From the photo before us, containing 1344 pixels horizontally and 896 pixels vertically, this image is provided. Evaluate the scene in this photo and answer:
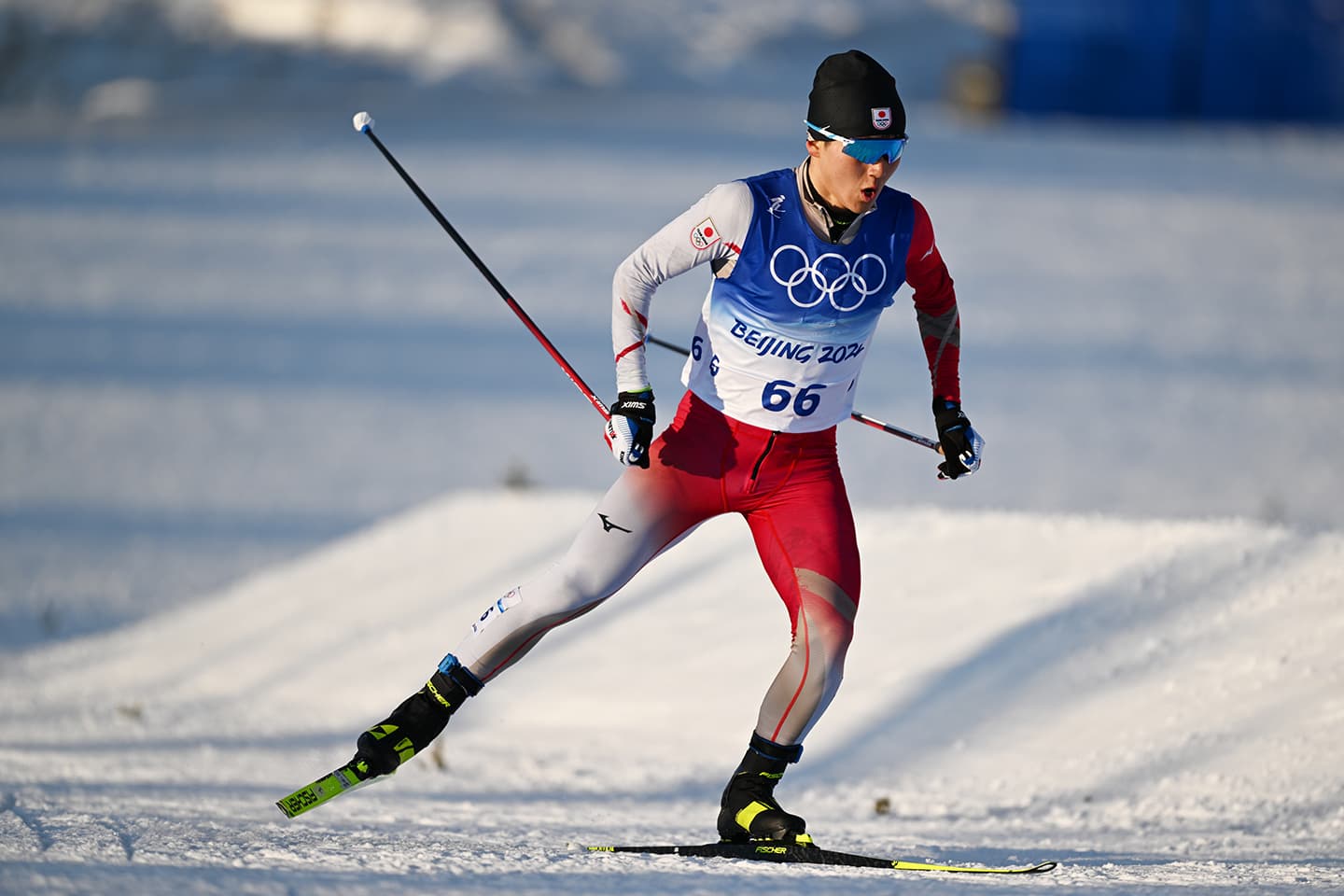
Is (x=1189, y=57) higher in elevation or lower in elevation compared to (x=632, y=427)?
higher

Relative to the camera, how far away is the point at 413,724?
3.85 m

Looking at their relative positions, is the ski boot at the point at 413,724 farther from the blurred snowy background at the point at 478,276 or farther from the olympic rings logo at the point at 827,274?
the blurred snowy background at the point at 478,276

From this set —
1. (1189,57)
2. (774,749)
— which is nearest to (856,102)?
(774,749)

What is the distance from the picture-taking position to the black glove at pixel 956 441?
→ 3.95 meters

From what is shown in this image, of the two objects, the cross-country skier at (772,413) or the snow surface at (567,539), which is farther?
the snow surface at (567,539)

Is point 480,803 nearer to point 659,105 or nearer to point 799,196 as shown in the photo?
point 799,196

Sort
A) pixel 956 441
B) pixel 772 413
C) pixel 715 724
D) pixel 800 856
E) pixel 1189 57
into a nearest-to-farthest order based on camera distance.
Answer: pixel 800 856 → pixel 772 413 → pixel 956 441 → pixel 715 724 → pixel 1189 57

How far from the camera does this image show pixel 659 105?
106ft

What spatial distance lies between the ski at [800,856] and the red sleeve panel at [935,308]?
1160 mm

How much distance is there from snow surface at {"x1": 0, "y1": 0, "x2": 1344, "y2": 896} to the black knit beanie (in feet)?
5.70

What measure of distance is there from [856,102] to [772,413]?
30.7 inches

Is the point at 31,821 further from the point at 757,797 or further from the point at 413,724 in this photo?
the point at 757,797

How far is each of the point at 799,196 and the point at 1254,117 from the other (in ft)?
82.6

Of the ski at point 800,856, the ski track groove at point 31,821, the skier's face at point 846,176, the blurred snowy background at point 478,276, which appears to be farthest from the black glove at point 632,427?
the blurred snowy background at point 478,276
